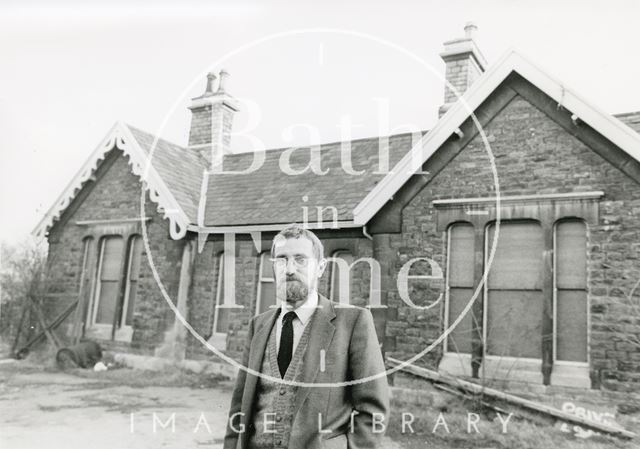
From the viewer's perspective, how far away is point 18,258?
15.7 m

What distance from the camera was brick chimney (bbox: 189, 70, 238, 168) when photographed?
17047mm

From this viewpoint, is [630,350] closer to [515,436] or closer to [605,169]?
[515,436]

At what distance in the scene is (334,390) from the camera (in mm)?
2943

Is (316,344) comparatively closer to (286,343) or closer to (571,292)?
(286,343)

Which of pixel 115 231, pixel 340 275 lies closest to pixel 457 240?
pixel 340 275

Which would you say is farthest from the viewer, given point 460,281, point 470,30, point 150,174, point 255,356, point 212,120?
point 212,120

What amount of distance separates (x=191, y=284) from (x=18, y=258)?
5755 mm

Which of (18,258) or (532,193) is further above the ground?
(532,193)

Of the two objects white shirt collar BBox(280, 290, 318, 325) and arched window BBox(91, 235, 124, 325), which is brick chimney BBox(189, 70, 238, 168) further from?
white shirt collar BBox(280, 290, 318, 325)

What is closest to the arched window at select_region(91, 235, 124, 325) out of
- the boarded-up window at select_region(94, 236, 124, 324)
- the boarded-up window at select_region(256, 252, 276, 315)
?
the boarded-up window at select_region(94, 236, 124, 324)

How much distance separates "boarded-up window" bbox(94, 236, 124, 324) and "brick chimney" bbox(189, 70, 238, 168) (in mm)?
3867

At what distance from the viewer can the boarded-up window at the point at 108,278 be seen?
14.2m

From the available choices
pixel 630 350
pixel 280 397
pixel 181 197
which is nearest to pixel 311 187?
pixel 181 197

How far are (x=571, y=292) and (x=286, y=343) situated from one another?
7027 millimetres
